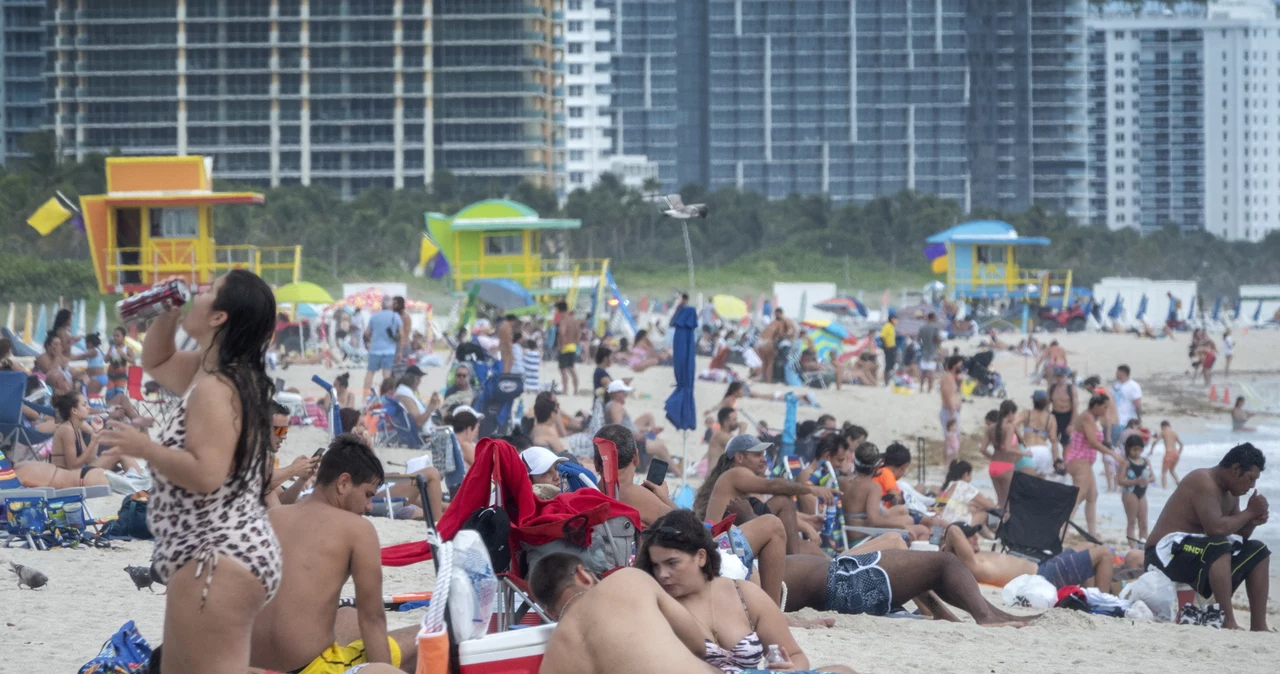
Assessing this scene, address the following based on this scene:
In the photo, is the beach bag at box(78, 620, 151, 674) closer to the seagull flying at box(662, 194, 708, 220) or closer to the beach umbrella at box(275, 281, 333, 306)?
the seagull flying at box(662, 194, 708, 220)

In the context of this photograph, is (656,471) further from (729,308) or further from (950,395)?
(729,308)

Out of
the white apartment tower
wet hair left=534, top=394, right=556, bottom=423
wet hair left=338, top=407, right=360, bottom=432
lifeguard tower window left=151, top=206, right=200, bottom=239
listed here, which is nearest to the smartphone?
wet hair left=338, top=407, right=360, bottom=432

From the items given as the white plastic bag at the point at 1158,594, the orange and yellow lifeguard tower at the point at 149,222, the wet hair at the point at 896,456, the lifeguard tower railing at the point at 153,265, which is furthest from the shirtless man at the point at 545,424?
the orange and yellow lifeguard tower at the point at 149,222

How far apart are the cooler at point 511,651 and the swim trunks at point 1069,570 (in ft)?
14.8

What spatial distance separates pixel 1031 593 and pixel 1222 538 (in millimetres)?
908

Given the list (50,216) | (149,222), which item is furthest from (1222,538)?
(50,216)

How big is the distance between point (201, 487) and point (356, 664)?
923 millimetres

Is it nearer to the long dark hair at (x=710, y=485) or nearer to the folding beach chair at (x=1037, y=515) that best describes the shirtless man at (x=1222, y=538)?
the folding beach chair at (x=1037, y=515)

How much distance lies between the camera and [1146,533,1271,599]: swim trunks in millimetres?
6477

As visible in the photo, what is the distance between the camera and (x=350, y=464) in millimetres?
3543

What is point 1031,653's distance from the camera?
5.50 metres

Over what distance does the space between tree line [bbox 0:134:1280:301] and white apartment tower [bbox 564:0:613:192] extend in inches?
1068

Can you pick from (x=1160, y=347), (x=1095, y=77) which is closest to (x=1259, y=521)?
(x=1160, y=347)

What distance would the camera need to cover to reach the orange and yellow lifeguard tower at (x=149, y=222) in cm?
2047
